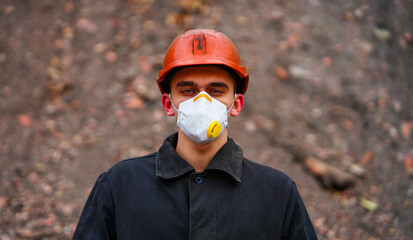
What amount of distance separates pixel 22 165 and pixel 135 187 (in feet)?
11.7

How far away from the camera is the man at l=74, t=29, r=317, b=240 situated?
1.71 meters

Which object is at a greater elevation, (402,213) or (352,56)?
(352,56)

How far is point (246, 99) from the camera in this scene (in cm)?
506

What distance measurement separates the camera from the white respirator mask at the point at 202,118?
184 cm

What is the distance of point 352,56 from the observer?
562 cm

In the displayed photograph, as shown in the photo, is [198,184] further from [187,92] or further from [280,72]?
[280,72]

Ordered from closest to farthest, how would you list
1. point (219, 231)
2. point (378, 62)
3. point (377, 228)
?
1. point (219, 231)
2. point (377, 228)
3. point (378, 62)

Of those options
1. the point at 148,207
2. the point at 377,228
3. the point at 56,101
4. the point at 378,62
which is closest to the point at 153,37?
the point at 56,101

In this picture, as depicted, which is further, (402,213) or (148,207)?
(402,213)

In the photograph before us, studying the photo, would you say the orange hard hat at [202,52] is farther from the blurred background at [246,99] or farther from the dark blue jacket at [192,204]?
the blurred background at [246,99]

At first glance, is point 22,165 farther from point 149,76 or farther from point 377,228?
point 377,228

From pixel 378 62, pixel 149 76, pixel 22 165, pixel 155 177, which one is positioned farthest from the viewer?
pixel 378 62

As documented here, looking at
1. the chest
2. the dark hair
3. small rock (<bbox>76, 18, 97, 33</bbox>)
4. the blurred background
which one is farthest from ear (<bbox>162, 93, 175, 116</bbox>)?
small rock (<bbox>76, 18, 97, 33</bbox>)

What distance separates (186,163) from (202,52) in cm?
54
